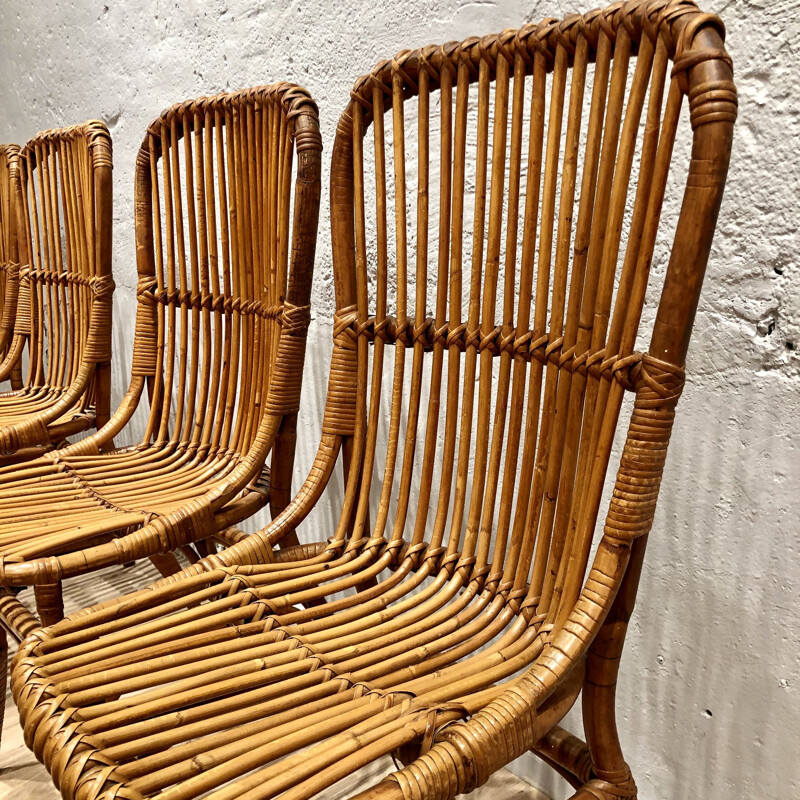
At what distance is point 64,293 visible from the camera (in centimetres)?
191

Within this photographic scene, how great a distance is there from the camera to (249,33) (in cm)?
173

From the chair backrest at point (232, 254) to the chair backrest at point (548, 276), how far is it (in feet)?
0.49

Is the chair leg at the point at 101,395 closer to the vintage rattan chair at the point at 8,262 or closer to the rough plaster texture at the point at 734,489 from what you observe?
the vintage rattan chair at the point at 8,262

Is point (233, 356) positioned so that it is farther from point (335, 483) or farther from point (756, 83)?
point (756, 83)

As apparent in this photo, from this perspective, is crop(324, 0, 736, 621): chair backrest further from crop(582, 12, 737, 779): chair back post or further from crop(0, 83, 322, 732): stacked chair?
crop(0, 83, 322, 732): stacked chair

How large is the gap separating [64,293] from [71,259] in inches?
4.0

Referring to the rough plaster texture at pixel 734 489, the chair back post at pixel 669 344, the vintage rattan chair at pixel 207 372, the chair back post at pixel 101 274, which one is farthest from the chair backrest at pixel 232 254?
the chair back post at pixel 669 344

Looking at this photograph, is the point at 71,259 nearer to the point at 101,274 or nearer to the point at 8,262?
the point at 101,274

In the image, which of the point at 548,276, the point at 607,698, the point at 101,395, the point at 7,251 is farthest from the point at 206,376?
the point at 7,251

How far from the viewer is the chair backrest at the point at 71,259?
170 centimetres

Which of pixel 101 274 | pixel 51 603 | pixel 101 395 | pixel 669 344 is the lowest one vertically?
pixel 51 603

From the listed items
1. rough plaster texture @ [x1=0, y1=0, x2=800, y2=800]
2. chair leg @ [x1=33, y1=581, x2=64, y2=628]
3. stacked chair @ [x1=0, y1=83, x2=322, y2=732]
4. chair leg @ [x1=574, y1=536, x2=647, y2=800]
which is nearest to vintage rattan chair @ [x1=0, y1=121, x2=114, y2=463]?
stacked chair @ [x1=0, y1=83, x2=322, y2=732]

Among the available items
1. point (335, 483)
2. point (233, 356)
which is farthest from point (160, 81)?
point (335, 483)

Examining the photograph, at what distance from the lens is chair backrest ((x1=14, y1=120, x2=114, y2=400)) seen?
5.58ft
